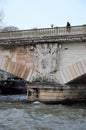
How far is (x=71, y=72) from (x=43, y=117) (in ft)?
18.5

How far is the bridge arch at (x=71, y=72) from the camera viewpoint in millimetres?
24422

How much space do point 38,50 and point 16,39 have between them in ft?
5.36

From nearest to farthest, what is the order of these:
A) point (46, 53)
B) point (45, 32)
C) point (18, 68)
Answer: point (46, 53) < point (45, 32) < point (18, 68)

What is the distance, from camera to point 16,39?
26.9 m

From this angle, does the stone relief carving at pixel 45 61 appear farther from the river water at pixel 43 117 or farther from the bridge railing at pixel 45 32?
the river water at pixel 43 117

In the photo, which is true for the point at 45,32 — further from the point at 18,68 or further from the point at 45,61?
the point at 18,68

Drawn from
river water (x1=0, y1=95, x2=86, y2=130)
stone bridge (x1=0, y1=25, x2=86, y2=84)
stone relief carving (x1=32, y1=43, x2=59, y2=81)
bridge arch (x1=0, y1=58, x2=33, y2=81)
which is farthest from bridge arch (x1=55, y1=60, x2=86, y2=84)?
bridge arch (x1=0, y1=58, x2=33, y2=81)

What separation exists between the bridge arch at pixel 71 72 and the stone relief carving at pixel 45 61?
44cm

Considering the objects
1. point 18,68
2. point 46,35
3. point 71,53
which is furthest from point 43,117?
point 18,68

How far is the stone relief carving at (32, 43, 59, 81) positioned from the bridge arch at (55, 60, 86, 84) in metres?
0.44

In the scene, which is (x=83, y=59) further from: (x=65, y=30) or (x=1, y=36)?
(x=1, y=36)

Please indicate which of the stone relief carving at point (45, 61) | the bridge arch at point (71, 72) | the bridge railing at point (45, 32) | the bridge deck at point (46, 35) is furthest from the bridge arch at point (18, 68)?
the bridge arch at point (71, 72)

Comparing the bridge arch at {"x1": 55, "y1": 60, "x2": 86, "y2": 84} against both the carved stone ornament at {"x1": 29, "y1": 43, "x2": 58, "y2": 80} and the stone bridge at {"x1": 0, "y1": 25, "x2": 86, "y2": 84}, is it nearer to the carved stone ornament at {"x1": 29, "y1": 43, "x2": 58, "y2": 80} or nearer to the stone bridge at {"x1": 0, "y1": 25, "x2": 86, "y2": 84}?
the stone bridge at {"x1": 0, "y1": 25, "x2": 86, "y2": 84}

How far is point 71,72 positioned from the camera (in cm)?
2489
